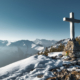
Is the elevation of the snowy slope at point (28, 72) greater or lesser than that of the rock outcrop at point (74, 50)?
lesser

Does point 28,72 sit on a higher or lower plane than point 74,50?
lower

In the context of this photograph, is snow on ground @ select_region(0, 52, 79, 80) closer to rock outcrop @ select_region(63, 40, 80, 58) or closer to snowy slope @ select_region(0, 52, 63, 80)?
snowy slope @ select_region(0, 52, 63, 80)

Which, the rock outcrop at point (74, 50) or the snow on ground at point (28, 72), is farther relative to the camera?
the rock outcrop at point (74, 50)

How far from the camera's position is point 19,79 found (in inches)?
151

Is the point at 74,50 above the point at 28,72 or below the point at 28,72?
above

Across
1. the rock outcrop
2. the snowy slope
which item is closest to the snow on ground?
the snowy slope

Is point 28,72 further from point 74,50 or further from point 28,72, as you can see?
point 74,50

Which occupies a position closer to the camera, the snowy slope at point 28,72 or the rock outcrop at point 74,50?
the snowy slope at point 28,72

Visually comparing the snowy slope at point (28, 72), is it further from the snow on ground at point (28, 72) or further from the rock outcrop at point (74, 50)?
the rock outcrop at point (74, 50)

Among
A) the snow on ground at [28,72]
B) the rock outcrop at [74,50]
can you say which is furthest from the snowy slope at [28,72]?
the rock outcrop at [74,50]

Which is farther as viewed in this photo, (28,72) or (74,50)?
(74,50)

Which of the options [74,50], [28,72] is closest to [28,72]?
[28,72]

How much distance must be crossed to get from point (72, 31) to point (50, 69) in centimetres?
562

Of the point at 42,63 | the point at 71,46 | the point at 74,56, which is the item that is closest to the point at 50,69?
the point at 42,63
